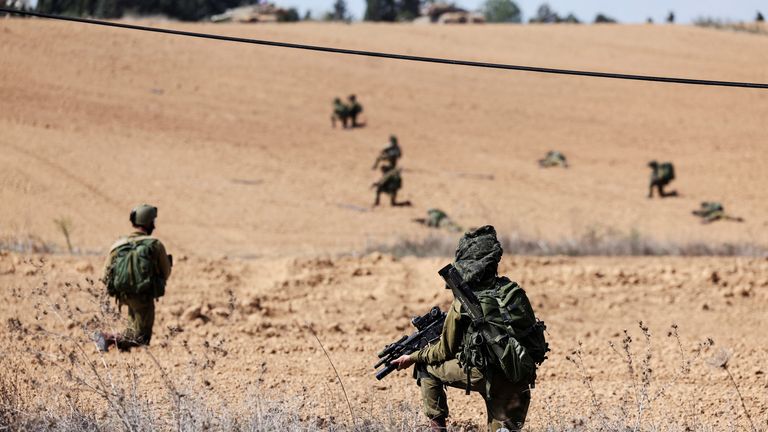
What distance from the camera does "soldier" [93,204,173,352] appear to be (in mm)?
8914

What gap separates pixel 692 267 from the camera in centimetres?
1401

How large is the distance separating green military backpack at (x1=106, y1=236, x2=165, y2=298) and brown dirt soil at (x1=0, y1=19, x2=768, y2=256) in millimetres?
7793

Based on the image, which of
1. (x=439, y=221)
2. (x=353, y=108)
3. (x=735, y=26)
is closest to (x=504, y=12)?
(x=735, y=26)

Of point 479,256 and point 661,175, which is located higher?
point 479,256

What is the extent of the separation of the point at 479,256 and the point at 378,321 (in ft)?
18.9

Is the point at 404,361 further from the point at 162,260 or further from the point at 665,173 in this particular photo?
the point at 665,173

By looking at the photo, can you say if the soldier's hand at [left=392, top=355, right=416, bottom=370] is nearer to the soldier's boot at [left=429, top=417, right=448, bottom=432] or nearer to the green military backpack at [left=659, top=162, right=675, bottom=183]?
the soldier's boot at [left=429, top=417, right=448, bottom=432]

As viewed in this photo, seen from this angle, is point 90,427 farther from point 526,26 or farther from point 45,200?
point 526,26

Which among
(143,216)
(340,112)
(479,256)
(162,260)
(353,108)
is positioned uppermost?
(479,256)

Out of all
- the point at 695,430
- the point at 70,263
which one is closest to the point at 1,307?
the point at 70,263

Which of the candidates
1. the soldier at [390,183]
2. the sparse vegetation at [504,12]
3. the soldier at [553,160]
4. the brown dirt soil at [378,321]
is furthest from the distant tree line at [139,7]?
the sparse vegetation at [504,12]

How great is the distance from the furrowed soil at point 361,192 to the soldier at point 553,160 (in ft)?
1.06

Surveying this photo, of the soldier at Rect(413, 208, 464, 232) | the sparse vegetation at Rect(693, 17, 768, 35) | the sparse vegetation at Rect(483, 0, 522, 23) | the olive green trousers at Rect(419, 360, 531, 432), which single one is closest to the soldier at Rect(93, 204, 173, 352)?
the olive green trousers at Rect(419, 360, 531, 432)

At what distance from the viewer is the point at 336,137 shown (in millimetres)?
30719
